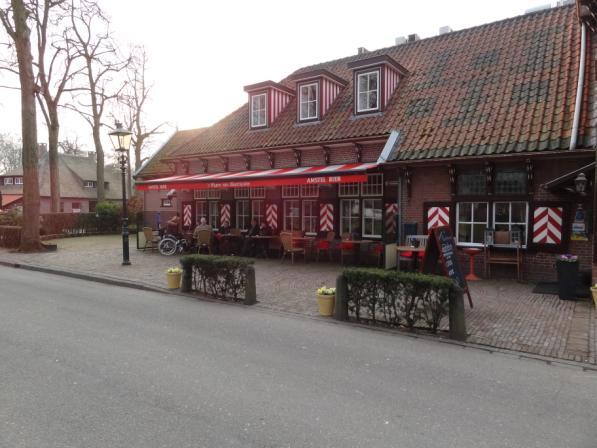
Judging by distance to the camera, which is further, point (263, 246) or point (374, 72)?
point (263, 246)

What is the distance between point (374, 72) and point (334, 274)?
22.7 ft

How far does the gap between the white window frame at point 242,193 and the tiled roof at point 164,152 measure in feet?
26.2

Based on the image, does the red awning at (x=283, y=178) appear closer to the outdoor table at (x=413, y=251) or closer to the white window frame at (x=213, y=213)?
the white window frame at (x=213, y=213)

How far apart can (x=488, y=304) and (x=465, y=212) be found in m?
3.75

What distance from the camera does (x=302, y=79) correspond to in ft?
49.4

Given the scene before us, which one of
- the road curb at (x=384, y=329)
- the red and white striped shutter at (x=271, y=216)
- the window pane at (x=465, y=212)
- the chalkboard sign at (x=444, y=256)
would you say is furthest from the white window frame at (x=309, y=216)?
the chalkboard sign at (x=444, y=256)

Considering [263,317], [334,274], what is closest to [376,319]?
[263,317]

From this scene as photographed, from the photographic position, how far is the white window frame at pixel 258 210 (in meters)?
15.6

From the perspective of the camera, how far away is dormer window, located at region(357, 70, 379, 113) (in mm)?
13758

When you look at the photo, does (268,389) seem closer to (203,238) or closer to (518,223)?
(518,223)

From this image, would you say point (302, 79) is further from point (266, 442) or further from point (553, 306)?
point (266, 442)

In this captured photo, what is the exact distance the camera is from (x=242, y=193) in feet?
53.0

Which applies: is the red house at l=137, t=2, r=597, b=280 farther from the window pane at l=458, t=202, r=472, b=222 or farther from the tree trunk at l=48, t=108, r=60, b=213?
the tree trunk at l=48, t=108, r=60, b=213

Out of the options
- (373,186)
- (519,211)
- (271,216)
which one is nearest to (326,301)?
(519,211)
